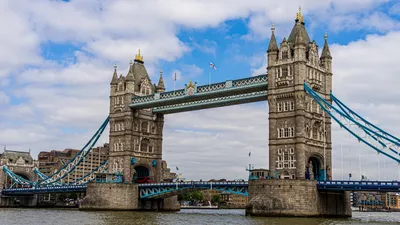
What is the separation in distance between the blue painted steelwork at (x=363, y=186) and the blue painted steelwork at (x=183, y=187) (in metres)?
13.0

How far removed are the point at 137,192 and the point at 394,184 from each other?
43514 mm

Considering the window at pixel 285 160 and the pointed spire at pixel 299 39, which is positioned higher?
the pointed spire at pixel 299 39

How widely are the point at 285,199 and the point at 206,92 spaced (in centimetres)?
2332

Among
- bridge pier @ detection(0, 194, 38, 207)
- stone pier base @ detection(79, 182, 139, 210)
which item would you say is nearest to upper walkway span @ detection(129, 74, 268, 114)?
stone pier base @ detection(79, 182, 139, 210)

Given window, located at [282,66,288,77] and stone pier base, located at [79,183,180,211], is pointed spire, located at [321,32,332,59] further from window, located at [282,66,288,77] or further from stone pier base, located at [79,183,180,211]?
stone pier base, located at [79,183,180,211]

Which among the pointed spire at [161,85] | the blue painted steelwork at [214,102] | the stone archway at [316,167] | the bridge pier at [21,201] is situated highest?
the pointed spire at [161,85]

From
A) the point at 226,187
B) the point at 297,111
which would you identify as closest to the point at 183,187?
the point at 226,187

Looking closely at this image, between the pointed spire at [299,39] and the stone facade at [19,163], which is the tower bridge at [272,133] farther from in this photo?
the stone facade at [19,163]

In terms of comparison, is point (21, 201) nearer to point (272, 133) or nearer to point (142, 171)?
point (142, 171)

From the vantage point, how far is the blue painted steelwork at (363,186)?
6511 centimetres

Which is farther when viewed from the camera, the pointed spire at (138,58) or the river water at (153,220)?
the pointed spire at (138,58)

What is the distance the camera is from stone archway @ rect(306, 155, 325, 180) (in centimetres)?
7769

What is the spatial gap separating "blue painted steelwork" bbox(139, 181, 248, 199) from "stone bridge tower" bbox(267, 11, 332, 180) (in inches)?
241

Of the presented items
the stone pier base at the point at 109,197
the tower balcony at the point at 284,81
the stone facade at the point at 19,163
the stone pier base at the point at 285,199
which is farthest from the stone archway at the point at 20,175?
the tower balcony at the point at 284,81
